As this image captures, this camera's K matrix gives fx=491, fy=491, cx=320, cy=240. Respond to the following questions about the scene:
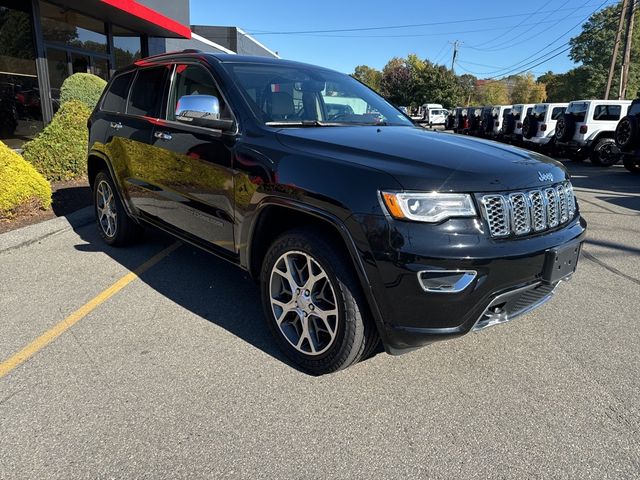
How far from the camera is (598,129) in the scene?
48.6 feet

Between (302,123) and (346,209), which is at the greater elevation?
(302,123)

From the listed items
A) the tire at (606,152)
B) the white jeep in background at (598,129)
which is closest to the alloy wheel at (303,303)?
the white jeep in background at (598,129)

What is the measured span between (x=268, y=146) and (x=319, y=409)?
1.56 metres

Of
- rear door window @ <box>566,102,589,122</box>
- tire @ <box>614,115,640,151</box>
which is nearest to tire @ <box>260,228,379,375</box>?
tire @ <box>614,115,640,151</box>

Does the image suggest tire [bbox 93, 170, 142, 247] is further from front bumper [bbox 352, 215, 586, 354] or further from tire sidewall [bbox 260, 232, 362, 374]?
front bumper [bbox 352, 215, 586, 354]

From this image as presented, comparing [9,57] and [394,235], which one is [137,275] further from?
[9,57]

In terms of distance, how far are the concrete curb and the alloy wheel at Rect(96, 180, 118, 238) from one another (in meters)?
0.83

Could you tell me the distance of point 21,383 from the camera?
2836mm

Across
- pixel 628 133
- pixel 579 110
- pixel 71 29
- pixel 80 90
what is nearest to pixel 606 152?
pixel 579 110

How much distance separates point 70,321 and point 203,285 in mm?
1099

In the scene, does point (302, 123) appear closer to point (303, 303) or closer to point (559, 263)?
point (303, 303)

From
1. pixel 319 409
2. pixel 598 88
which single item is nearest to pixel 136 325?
pixel 319 409

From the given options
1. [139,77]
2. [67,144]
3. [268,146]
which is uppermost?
[139,77]

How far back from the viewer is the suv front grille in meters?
2.48
